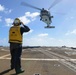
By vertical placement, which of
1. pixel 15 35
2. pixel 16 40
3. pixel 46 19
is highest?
pixel 46 19

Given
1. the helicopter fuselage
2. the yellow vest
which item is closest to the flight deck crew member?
the yellow vest

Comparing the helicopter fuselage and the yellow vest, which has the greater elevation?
the helicopter fuselage

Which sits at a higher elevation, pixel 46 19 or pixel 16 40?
pixel 46 19

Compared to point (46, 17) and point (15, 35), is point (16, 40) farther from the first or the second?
point (46, 17)

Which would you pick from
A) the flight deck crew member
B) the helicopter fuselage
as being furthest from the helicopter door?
the flight deck crew member

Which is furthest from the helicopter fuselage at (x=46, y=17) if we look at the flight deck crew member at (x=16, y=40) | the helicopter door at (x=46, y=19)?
the flight deck crew member at (x=16, y=40)

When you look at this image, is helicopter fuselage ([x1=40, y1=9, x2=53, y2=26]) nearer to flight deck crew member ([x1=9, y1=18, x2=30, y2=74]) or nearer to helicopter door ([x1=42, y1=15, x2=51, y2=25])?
helicopter door ([x1=42, y1=15, x2=51, y2=25])

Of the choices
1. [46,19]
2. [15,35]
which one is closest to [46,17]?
[46,19]

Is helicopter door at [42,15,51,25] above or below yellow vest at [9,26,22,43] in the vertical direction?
above

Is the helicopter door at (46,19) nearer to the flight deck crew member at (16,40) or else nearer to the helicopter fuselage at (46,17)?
the helicopter fuselage at (46,17)

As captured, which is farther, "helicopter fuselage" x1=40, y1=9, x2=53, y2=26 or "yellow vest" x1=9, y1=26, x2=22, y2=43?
"helicopter fuselage" x1=40, y1=9, x2=53, y2=26

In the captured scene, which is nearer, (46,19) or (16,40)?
(16,40)

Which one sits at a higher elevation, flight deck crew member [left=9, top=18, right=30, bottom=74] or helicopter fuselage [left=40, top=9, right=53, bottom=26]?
helicopter fuselage [left=40, top=9, right=53, bottom=26]

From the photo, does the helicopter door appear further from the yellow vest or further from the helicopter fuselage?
the yellow vest
